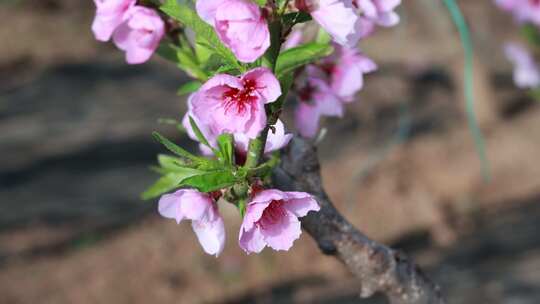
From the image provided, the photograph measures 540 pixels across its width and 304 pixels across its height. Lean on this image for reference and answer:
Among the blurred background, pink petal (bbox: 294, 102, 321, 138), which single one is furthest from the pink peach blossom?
the blurred background

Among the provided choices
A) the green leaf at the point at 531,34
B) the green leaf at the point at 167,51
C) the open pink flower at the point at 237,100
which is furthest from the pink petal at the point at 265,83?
the green leaf at the point at 531,34

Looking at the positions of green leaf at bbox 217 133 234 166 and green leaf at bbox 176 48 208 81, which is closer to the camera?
green leaf at bbox 217 133 234 166

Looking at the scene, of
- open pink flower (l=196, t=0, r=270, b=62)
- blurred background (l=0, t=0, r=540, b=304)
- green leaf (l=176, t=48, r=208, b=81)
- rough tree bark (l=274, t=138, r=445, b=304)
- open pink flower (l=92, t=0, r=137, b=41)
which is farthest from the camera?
blurred background (l=0, t=0, r=540, b=304)

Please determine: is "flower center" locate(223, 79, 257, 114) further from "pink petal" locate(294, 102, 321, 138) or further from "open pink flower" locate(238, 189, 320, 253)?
"pink petal" locate(294, 102, 321, 138)

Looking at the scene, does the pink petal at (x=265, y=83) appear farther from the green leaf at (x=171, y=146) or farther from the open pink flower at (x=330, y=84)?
the open pink flower at (x=330, y=84)

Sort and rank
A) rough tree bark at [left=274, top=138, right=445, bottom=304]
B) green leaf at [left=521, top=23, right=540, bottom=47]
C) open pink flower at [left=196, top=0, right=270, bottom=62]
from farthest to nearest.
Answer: green leaf at [left=521, top=23, right=540, bottom=47] < rough tree bark at [left=274, top=138, right=445, bottom=304] < open pink flower at [left=196, top=0, right=270, bottom=62]

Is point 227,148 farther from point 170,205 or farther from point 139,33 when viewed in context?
point 139,33

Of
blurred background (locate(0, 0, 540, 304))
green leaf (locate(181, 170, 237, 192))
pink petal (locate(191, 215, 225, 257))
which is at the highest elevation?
green leaf (locate(181, 170, 237, 192))

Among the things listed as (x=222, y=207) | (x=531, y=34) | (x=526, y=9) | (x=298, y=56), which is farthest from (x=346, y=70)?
(x=222, y=207)
